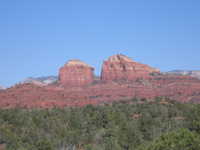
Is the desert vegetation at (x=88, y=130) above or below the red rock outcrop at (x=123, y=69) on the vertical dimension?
below

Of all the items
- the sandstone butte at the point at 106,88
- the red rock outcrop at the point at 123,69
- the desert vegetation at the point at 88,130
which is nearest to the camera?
the desert vegetation at the point at 88,130

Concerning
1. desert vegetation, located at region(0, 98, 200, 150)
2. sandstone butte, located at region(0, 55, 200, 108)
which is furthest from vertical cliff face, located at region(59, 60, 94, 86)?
desert vegetation, located at region(0, 98, 200, 150)

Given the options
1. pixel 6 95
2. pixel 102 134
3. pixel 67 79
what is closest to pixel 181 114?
pixel 102 134

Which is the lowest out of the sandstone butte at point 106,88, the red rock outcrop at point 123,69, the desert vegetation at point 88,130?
the desert vegetation at point 88,130

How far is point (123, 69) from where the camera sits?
118m

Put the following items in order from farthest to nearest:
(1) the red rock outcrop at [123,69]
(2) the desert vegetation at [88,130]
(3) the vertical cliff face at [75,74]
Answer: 1. (3) the vertical cliff face at [75,74]
2. (1) the red rock outcrop at [123,69]
3. (2) the desert vegetation at [88,130]

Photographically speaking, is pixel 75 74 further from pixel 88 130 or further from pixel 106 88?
pixel 88 130

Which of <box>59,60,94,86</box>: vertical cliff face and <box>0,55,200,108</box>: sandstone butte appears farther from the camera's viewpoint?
<box>59,60,94,86</box>: vertical cliff face

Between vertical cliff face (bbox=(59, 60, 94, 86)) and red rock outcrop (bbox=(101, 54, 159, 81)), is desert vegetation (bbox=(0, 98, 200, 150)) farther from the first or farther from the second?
vertical cliff face (bbox=(59, 60, 94, 86))

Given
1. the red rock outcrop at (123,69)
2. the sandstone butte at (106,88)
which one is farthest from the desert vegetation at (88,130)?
the red rock outcrop at (123,69)

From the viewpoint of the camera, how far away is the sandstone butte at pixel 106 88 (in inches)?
3083

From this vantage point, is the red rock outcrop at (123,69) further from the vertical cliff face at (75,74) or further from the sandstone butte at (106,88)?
the vertical cliff face at (75,74)

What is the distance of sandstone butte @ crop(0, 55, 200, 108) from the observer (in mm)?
78312

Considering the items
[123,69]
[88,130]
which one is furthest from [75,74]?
[88,130]
